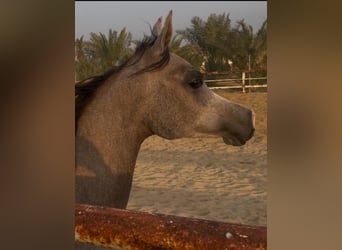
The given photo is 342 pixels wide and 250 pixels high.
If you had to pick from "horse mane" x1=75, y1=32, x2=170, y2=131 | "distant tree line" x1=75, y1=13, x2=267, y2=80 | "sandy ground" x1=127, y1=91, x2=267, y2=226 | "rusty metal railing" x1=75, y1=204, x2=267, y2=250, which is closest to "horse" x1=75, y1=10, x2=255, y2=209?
"horse mane" x1=75, y1=32, x2=170, y2=131

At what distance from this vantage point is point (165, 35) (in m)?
2.05

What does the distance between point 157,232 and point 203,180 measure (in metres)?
4.94

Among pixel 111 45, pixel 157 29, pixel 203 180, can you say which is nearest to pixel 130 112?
pixel 157 29

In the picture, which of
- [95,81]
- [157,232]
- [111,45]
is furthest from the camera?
[111,45]

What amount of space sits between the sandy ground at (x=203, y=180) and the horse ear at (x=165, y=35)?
2212mm

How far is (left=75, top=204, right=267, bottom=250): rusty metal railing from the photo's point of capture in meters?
0.73

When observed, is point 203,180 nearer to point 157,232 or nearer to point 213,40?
point 157,232

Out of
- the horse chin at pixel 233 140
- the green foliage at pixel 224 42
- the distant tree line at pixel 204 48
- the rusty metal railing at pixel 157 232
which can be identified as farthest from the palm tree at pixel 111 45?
the rusty metal railing at pixel 157 232

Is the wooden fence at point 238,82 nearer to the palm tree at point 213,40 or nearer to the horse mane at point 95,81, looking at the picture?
the palm tree at point 213,40
